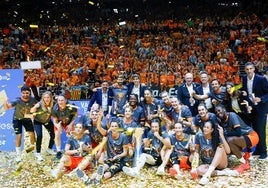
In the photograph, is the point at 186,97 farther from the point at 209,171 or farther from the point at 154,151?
the point at 209,171

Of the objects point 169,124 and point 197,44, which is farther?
point 197,44

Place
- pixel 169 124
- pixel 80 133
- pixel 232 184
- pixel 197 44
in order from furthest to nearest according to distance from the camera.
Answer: pixel 197 44 < pixel 169 124 < pixel 80 133 < pixel 232 184

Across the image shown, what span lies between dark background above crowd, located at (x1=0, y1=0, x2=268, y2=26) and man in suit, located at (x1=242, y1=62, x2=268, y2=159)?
17.4 metres

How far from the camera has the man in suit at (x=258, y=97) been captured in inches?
285

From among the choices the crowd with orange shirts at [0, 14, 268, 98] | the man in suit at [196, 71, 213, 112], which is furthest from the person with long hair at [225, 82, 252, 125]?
the crowd with orange shirts at [0, 14, 268, 98]

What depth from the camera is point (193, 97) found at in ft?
25.5

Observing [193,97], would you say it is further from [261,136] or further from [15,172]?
[15,172]

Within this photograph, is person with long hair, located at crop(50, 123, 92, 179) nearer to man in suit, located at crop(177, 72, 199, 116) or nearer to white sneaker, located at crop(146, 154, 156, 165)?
white sneaker, located at crop(146, 154, 156, 165)

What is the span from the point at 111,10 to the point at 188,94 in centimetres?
2037

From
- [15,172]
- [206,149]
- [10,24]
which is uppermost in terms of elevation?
[10,24]

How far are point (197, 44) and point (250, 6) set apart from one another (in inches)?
294

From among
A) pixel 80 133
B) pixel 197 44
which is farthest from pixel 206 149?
pixel 197 44

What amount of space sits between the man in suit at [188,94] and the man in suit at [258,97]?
1015 mm

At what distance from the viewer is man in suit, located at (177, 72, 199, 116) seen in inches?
308
